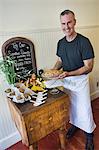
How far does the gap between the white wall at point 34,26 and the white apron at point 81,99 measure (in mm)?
554

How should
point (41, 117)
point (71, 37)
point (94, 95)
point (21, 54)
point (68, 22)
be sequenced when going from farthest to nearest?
point (94, 95) → point (21, 54) → point (71, 37) → point (68, 22) → point (41, 117)

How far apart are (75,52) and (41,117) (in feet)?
2.37

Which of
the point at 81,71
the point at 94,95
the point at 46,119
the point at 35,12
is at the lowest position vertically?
the point at 94,95

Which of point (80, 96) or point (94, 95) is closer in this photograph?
point (80, 96)

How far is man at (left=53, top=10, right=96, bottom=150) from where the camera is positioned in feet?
5.37

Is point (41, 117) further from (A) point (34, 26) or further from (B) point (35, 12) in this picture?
(B) point (35, 12)

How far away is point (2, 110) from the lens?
6.38 feet

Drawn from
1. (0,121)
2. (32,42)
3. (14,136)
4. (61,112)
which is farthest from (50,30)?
(14,136)

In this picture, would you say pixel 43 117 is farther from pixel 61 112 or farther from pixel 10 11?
pixel 10 11

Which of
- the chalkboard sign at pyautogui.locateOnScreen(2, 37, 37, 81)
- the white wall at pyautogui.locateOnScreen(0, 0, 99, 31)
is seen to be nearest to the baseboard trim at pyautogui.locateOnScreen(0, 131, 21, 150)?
the chalkboard sign at pyautogui.locateOnScreen(2, 37, 37, 81)

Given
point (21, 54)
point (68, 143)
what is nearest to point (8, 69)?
point (21, 54)

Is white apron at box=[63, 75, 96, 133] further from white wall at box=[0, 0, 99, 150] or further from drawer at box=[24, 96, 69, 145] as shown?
white wall at box=[0, 0, 99, 150]

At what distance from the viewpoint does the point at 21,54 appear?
1.94m

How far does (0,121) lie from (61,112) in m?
0.78
